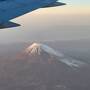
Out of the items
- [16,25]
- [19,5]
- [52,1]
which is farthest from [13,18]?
[52,1]

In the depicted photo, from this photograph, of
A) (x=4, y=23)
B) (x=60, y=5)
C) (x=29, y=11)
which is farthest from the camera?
(x=60, y=5)

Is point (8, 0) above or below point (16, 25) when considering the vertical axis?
above

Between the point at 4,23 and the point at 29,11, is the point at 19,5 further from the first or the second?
the point at 4,23

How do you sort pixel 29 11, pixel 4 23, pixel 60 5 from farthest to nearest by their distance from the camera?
pixel 60 5 < pixel 29 11 < pixel 4 23

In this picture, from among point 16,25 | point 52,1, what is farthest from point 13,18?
point 52,1

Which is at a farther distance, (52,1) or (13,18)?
(52,1)

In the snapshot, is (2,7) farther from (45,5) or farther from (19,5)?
(45,5)
